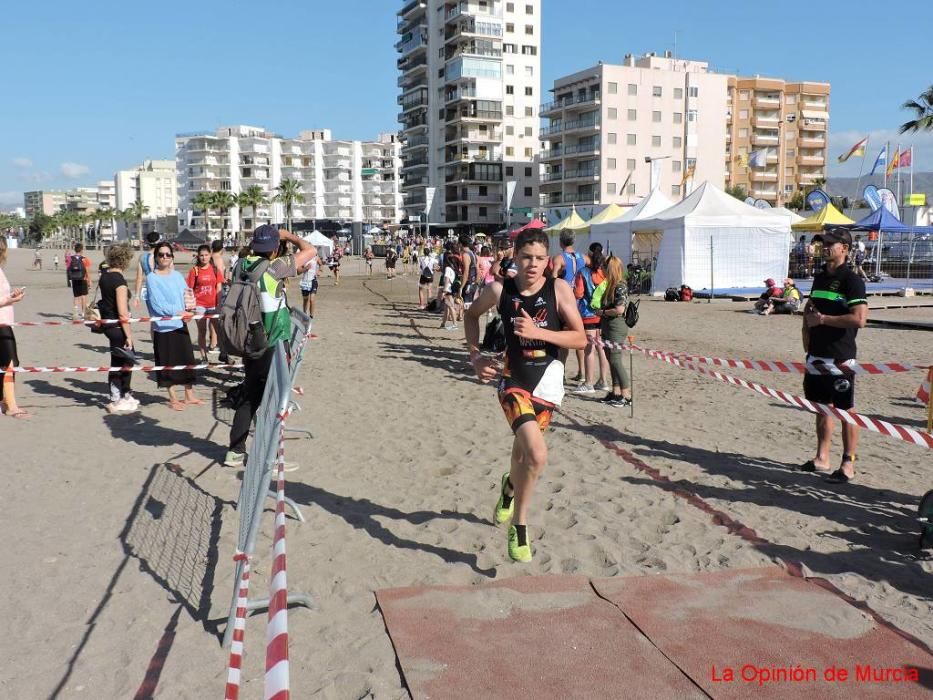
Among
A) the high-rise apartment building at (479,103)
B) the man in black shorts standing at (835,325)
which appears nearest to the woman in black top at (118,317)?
the man in black shorts standing at (835,325)

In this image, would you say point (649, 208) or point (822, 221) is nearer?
point (649, 208)

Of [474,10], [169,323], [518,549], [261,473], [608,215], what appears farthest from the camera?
Answer: [474,10]

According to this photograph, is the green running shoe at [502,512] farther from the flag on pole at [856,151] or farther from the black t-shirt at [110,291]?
the flag on pole at [856,151]

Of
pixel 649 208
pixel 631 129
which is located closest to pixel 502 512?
pixel 649 208

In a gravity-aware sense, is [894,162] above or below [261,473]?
above

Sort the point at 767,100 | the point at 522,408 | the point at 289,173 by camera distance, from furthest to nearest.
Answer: the point at 289,173 < the point at 767,100 < the point at 522,408

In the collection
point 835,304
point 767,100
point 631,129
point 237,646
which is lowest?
point 237,646

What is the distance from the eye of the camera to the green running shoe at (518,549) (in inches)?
171

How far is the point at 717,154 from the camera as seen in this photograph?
8231 centimetres

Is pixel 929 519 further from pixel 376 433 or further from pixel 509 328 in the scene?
pixel 376 433

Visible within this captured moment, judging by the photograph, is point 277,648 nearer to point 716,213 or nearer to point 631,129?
point 716,213

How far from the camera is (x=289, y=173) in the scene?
140 metres

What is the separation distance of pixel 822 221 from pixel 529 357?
28422 millimetres

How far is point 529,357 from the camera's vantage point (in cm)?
429
